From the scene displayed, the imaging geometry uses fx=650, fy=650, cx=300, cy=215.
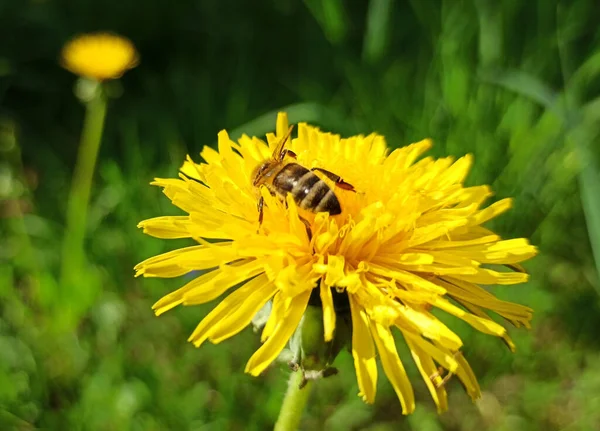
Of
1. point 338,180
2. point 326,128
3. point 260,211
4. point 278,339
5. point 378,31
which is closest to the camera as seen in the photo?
point 278,339

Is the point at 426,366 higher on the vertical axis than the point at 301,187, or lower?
lower

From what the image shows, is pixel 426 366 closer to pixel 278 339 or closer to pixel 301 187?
pixel 278 339

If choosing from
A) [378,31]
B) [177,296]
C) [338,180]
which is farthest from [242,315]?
[378,31]

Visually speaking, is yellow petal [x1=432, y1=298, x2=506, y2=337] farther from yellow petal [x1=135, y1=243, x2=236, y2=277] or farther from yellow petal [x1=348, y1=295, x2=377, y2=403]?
yellow petal [x1=135, y1=243, x2=236, y2=277]

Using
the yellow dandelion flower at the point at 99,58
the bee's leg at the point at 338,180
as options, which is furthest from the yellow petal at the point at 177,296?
the yellow dandelion flower at the point at 99,58

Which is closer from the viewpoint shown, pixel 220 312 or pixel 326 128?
pixel 220 312

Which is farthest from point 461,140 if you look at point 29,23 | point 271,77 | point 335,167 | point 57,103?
point 29,23

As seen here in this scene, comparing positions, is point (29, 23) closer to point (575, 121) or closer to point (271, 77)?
point (271, 77)
